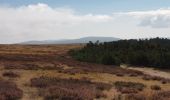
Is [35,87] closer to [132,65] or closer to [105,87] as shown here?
[105,87]

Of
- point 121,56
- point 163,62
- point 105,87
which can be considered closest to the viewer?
point 105,87

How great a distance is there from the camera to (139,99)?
71.8 ft

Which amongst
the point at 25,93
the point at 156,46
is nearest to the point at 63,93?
the point at 25,93

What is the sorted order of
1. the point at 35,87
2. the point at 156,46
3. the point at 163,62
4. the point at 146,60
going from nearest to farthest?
the point at 35,87 → the point at 163,62 → the point at 146,60 → the point at 156,46

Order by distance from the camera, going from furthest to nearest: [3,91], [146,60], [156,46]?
[156,46] → [146,60] → [3,91]

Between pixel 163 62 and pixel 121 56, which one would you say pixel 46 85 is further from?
pixel 121 56

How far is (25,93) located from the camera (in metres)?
23.1

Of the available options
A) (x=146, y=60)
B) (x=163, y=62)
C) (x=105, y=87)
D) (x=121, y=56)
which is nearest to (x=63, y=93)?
(x=105, y=87)

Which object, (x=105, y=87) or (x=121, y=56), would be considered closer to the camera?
(x=105, y=87)

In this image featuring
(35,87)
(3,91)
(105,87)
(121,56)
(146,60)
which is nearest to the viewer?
(3,91)

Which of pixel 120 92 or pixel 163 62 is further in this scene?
pixel 163 62

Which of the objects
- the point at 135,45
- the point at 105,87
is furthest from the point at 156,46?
the point at 105,87

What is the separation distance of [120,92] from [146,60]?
5464cm

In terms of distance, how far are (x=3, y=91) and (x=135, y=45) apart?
8274cm
